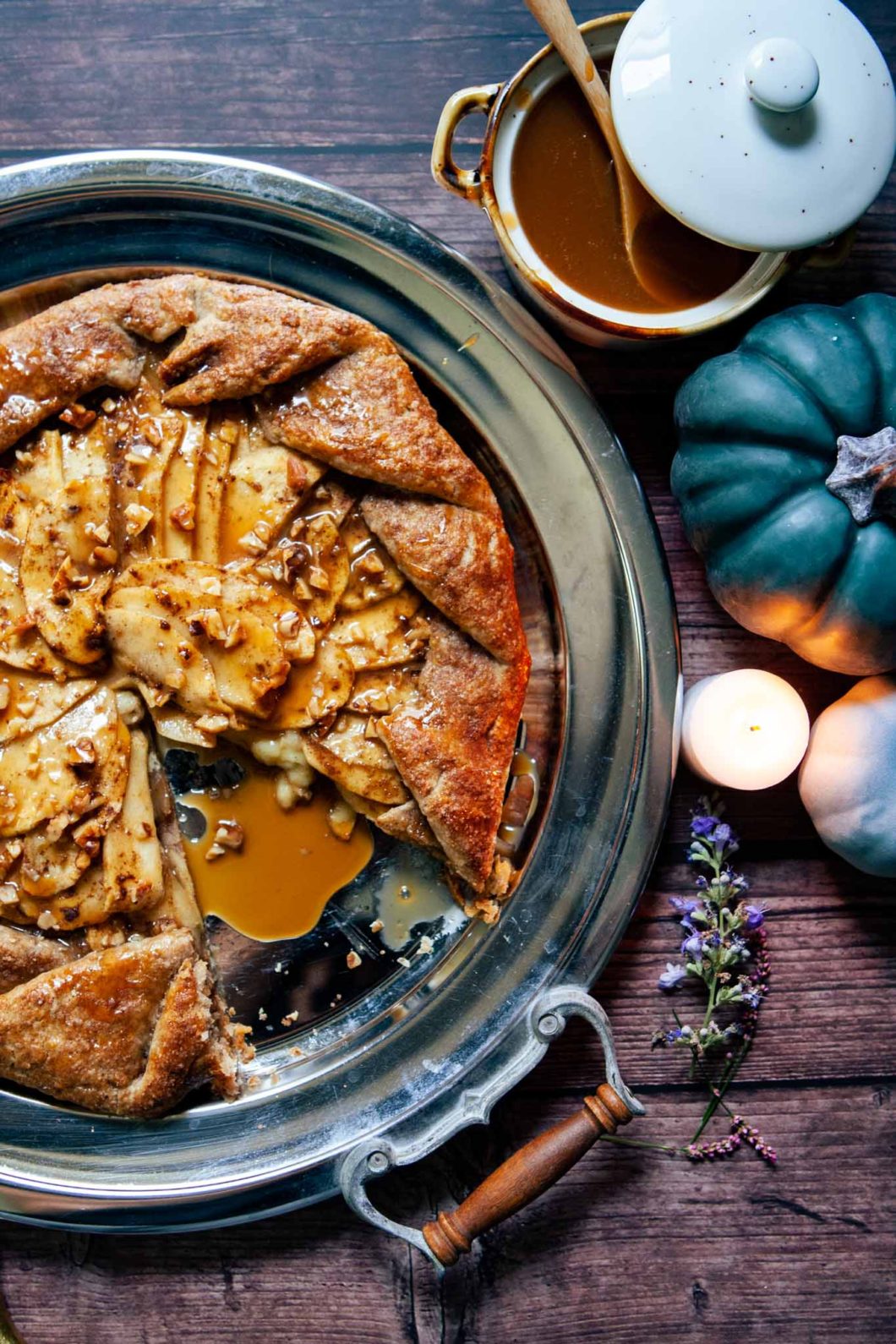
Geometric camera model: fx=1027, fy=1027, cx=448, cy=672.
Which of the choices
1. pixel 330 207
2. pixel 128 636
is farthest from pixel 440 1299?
pixel 330 207

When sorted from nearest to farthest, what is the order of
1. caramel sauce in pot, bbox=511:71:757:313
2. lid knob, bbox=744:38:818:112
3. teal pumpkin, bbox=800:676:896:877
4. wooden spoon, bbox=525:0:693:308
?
lid knob, bbox=744:38:818:112 < wooden spoon, bbox=525:0:693:308 < caramel sauce in pot, bbox=511:71:757:313 < teal pumpkin, bbox=800:676:896:877

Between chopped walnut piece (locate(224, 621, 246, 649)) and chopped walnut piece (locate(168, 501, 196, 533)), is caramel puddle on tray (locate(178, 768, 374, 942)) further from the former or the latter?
chopped walnut piece (locate(168, 501, 196, 533))

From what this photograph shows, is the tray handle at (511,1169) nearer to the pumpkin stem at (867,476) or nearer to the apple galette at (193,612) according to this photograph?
the apple galette at (193,612)

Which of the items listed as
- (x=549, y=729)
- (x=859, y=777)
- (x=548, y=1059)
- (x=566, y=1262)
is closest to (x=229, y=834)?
(x=549, y=729)

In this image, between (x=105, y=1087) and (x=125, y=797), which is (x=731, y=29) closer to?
(x=125, y=797)

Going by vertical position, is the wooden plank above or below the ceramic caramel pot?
below

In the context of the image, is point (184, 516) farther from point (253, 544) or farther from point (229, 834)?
point (229, 834)

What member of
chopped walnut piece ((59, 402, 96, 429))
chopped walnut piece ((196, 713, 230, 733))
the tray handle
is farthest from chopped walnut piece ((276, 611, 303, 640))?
the tray handle
